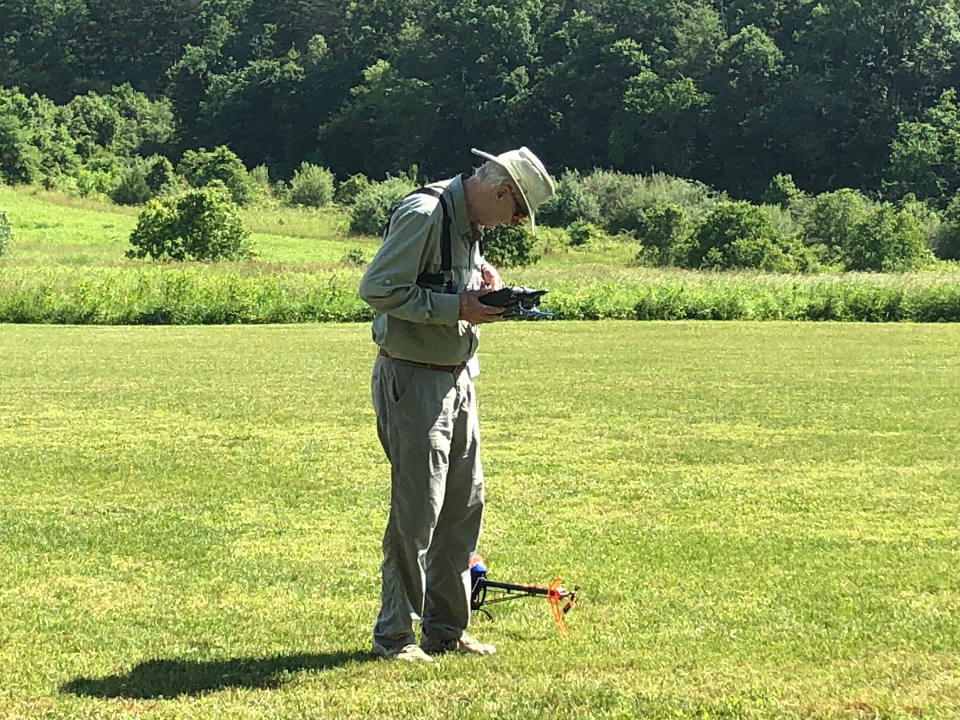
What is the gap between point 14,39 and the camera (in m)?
120

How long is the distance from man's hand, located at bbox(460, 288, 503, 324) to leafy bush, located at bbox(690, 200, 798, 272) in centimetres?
4793

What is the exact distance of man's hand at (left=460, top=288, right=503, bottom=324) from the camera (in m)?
4.72

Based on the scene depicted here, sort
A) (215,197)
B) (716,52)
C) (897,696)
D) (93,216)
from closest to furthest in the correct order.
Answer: (897,696), (215,197), (93,216), (716,52)

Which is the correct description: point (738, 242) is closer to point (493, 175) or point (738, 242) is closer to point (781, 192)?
point (781, 192)

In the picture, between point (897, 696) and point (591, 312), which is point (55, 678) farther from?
point (591, 312)

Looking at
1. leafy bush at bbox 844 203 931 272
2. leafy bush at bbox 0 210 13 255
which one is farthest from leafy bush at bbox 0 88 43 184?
leafy bush at bbox 844 203 931 272

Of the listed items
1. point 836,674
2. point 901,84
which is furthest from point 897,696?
point 901,84

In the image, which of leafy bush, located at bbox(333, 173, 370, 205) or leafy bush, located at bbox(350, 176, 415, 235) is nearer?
leafy bush, located at bbox(350, 176, 415, 235)

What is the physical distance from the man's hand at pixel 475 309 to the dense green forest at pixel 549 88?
3113 inches

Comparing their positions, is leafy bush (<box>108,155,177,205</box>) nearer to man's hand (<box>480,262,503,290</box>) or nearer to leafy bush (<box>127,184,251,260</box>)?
leafy bush (<box>127,184,251,260</box>)

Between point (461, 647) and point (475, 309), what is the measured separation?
4.77 ft

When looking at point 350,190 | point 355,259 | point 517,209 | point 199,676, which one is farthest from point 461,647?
point 350,190

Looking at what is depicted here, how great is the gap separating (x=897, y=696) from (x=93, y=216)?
60502 millimetres

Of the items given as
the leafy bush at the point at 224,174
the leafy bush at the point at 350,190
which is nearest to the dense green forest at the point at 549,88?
the leafy bush at the point at 224,174
